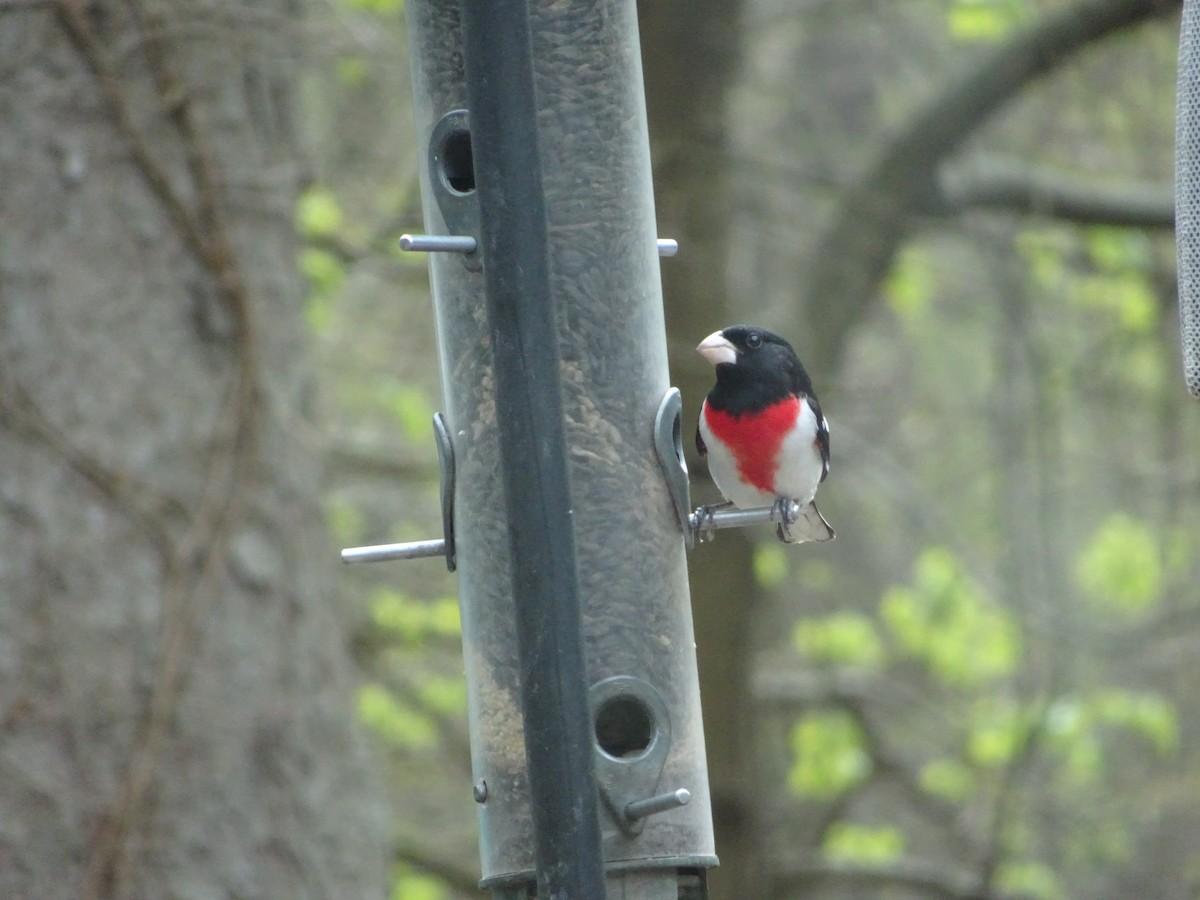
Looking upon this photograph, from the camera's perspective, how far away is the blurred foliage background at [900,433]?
766 cm

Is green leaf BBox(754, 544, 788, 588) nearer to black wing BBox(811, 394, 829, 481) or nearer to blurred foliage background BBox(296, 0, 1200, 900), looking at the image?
blurred foliage background BBox(296, 0, 1200, 900)

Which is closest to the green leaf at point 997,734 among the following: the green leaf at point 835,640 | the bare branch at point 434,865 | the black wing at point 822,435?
the green leaf at point 835,640

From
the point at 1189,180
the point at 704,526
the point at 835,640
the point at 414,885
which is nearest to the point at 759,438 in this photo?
the point at 704,526

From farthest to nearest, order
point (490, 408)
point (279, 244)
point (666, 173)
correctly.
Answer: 1. point (666, 173)
2. point (279, 244)
3. point (490, 408)

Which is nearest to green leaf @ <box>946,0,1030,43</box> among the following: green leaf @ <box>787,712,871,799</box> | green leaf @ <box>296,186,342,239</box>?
green leaf @ <box>296,186,342,239</box>

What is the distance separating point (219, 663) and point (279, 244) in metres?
1.49

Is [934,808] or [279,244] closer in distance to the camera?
[279,244]

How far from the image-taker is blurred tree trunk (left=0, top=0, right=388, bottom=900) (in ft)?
16.3

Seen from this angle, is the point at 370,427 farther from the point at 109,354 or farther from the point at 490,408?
the point at 490,408

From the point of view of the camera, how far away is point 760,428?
426 cm

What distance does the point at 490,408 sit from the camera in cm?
345

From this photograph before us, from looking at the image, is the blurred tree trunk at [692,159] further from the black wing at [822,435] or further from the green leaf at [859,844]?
the green leaf at [859,844]

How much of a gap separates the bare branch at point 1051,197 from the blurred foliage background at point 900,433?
0.7 inches

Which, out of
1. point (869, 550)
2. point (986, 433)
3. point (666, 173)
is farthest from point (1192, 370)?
point (869, 550)
